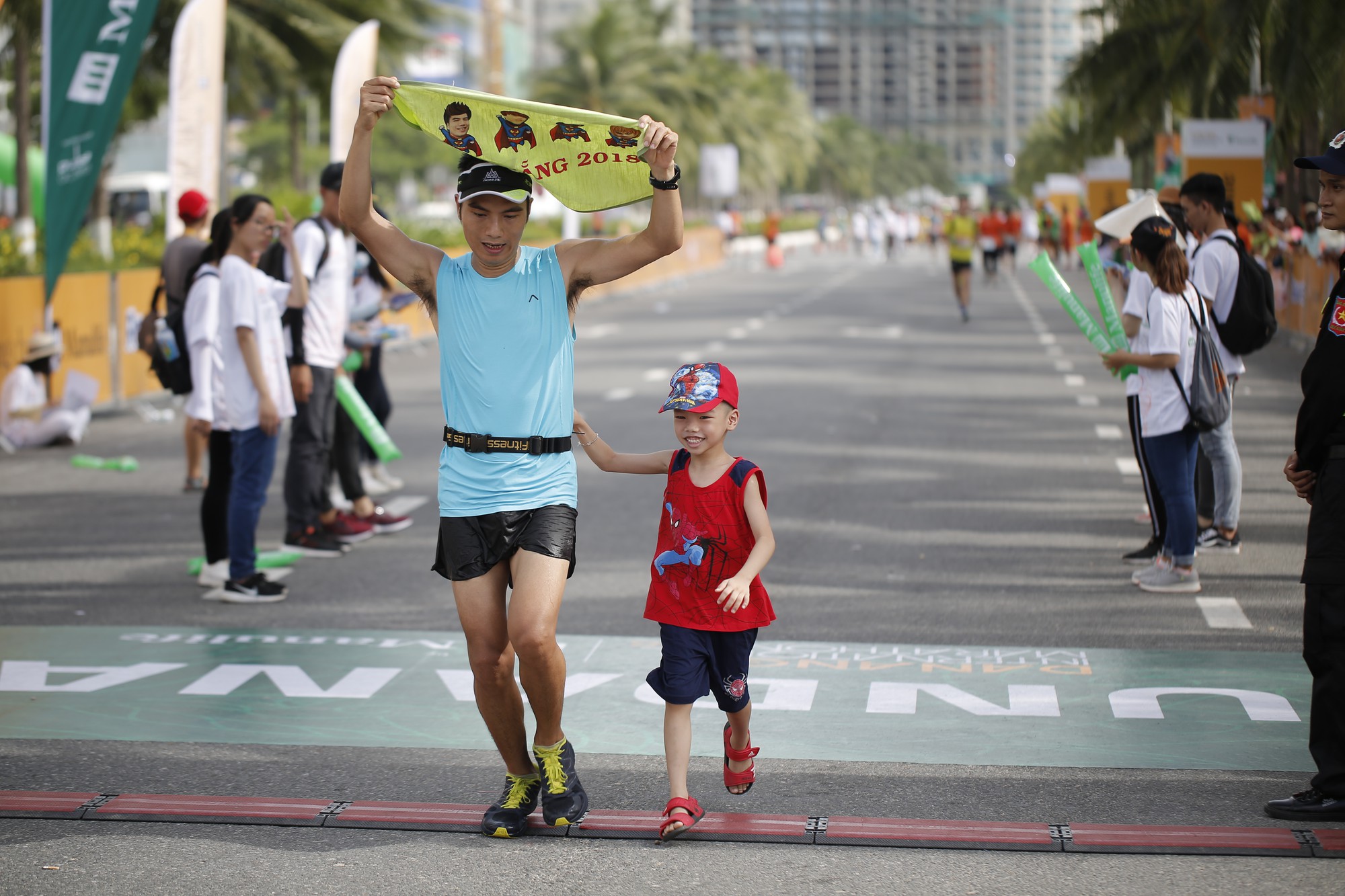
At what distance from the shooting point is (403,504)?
11.2 metres

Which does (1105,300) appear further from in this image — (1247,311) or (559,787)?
(559,787)

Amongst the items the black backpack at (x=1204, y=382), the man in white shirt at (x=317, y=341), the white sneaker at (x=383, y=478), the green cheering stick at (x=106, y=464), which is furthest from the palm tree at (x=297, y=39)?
the black backpack at (x=1204, y=382)

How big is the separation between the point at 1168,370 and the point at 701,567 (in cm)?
393

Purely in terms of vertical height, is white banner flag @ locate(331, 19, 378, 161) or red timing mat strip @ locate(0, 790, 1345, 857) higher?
white banner flag @ locate(331, 19, 378, 161)

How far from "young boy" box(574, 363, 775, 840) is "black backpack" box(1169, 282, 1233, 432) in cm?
368

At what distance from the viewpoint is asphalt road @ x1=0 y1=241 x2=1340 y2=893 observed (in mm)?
4699

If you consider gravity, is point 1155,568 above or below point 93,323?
below

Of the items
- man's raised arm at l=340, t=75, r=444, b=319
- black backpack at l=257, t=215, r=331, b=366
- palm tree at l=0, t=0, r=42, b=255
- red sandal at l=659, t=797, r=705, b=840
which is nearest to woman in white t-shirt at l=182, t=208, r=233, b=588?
black backpack at l=257, t=215, r=331, b=366

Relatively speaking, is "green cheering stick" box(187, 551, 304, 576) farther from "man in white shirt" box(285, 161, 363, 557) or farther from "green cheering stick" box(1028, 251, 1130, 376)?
"green cheering stick" box(1028, 251, 1130, 376)

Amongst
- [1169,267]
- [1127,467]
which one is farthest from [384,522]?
[1127,467]

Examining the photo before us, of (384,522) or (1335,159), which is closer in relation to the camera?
(1335,159)

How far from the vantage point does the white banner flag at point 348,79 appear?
849 inches

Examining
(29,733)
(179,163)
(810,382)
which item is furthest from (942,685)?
(179,163)

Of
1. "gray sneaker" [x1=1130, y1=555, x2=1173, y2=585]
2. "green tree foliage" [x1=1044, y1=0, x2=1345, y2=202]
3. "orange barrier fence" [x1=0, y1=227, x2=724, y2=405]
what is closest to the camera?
"gray sneaker" [x1=1130, y1=555, x2=1173, y2=585]
